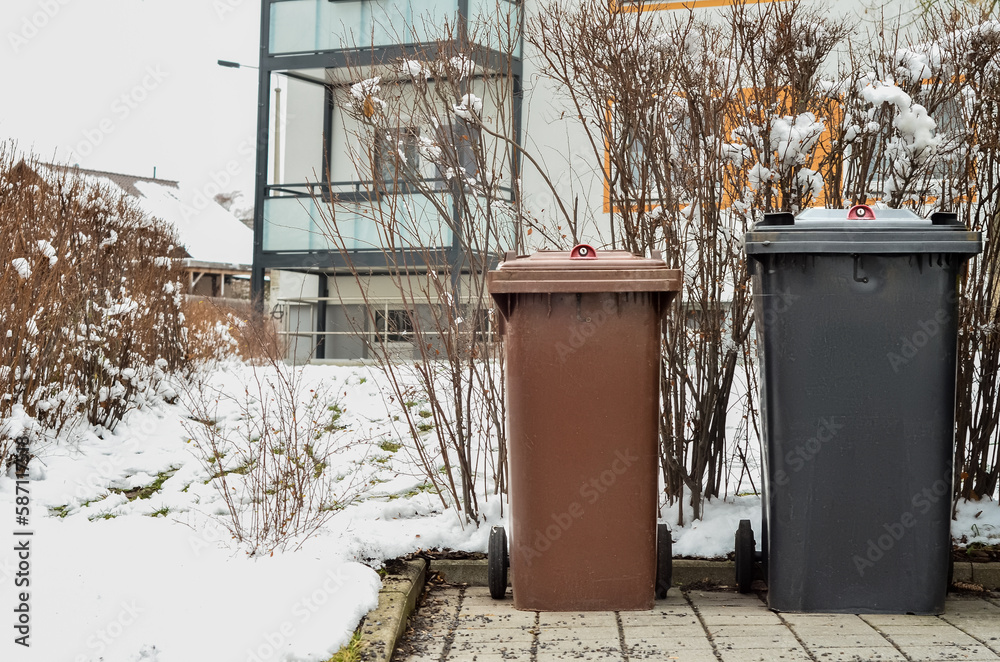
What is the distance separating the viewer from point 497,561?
406cm

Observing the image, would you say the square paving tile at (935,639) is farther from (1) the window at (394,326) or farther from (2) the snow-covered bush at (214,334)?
(2) the snow-covered bush at (214,334)

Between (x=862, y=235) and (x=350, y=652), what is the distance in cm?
253


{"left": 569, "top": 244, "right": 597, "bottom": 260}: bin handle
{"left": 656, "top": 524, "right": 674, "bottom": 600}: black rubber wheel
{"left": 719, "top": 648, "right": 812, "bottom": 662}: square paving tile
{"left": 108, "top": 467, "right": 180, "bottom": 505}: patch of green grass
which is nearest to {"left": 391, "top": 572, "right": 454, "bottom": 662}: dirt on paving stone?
{"left": 656, "top": 524, "right": 674, "bottom": 600}: black rubber wheel

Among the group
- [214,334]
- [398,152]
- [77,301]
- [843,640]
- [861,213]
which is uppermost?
[398,152]

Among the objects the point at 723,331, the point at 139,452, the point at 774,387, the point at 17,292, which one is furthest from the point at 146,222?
the point at 774,387

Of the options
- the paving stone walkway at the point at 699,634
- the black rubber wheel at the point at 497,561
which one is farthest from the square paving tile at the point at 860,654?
the black rubber wheel at the point at 497,561

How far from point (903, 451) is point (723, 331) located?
1.22 meters

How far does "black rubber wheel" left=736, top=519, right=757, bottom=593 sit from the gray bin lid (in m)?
1.21

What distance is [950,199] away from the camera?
472cm

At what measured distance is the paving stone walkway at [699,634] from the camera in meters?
3.34

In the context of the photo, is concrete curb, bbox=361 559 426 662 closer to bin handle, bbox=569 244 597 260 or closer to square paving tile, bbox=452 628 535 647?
square paving tile, bbox=452 628 535 647

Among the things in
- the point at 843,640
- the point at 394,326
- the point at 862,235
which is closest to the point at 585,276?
the point at 862,235

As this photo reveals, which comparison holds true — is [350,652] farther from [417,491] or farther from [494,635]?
[417,491]

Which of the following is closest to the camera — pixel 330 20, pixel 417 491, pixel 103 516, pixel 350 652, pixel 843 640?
pixel 350 652
